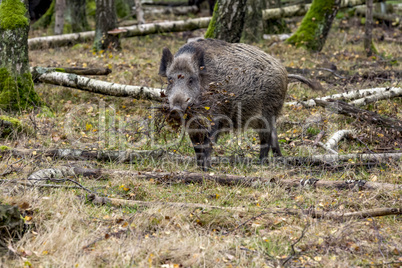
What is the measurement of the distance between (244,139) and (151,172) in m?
2.63

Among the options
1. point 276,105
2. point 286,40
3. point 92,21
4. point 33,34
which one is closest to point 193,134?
point 276,105

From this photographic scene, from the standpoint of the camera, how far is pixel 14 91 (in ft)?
26.1

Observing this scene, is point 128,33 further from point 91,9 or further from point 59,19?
point 91,9

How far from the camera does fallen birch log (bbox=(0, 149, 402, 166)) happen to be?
241 inches

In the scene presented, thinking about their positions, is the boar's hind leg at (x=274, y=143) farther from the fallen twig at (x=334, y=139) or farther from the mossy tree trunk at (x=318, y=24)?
the mossy tree trunk at (x=318, y=24)

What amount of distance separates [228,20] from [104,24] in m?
4.07

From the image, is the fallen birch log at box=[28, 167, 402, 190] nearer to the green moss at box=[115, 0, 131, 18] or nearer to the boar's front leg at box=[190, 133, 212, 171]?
the boar's front leg at box=[190, 133, 212, 171]

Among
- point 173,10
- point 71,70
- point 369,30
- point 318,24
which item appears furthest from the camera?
point 173,10

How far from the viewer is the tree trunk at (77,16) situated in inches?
582

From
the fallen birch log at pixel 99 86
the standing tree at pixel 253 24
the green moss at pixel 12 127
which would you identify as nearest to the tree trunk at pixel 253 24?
the standing tree at pixel 253 24

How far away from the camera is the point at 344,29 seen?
15.9 m

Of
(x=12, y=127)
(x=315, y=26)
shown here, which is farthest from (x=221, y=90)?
(x=315, y=26)

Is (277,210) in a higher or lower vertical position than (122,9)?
lower

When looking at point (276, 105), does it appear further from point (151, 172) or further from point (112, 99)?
point (112, 99)
